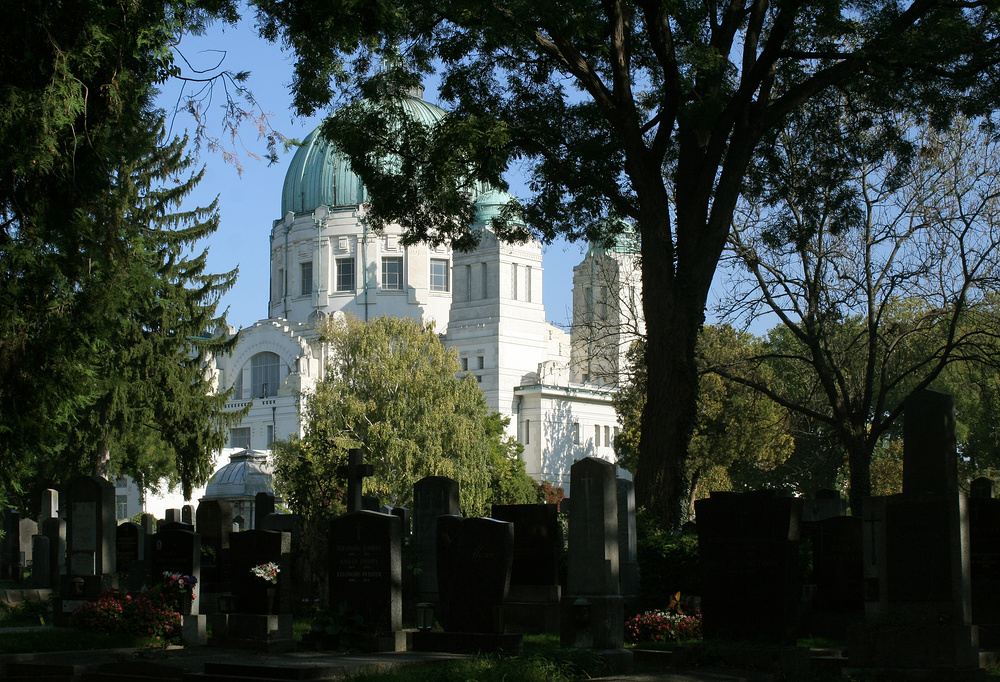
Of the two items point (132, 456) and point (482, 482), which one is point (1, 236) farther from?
point (482, 482)

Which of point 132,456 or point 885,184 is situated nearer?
point 885,184

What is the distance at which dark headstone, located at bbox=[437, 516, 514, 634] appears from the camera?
12391 millimetres

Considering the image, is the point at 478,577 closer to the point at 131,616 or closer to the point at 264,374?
the point at 131,616

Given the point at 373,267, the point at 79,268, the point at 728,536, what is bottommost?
the point at 728,536

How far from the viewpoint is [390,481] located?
140 feet

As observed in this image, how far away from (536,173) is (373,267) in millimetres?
58913

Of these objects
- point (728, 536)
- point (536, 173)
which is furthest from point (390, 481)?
point (728, 536)

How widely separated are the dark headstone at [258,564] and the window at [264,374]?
207 ft

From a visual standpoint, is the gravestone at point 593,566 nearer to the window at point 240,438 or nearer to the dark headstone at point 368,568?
the dark headstone at point 368,568

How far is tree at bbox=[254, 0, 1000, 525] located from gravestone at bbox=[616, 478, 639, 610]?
0.82ft

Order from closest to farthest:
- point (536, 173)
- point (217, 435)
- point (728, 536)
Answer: point (728, 536), point (536, 173), point (217, 435)

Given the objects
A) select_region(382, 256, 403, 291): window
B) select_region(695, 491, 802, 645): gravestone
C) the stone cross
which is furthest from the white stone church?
select_region(695, 491, 802, 645): gravestone

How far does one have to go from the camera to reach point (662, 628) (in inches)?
558

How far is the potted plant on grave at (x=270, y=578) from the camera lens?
13.9 metres
